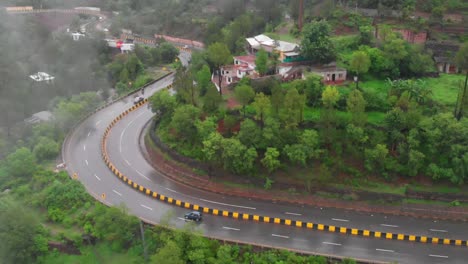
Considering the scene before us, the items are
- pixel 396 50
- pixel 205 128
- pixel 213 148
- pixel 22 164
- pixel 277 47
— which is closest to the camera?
A: pixel 213 148

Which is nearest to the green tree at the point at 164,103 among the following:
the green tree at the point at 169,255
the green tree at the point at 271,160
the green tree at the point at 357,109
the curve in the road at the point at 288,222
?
the curve in the road at the point at 288,222

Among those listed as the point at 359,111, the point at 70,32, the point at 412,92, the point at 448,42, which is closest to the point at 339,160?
the point at 359,111

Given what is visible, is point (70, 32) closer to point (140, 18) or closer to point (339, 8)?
point (140, 18)

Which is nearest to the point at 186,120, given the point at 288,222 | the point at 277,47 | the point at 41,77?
the point at 288,222

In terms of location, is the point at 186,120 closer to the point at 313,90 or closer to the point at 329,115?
the point at 313,90

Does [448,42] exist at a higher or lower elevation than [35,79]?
higher

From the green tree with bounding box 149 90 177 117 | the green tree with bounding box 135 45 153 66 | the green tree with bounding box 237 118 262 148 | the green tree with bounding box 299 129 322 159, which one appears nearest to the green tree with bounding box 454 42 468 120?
the green tree with bounding box 299 129 322 159
